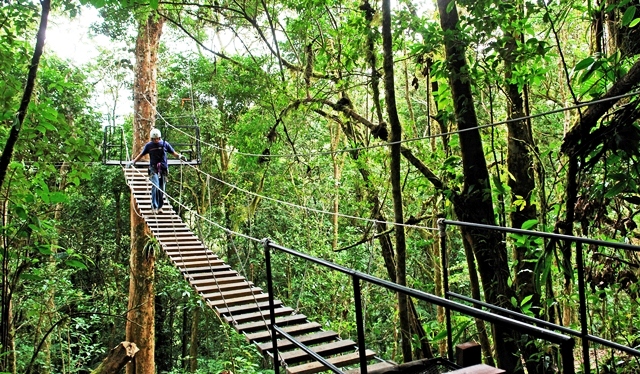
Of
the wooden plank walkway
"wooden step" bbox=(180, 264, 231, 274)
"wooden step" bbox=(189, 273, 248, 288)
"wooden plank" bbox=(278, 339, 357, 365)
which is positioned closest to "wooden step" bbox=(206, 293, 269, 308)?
the wooden plank walkway

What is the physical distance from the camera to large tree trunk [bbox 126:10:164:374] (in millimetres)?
5574

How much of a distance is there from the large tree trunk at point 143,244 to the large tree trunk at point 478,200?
408 cm

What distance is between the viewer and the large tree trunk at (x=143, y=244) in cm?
557

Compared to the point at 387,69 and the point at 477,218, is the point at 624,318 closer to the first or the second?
the point at 477,218

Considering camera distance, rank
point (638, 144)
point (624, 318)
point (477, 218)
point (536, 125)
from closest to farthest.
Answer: point (638, 144) < point (624, 318) < point (477, 218) < point (536, 125)

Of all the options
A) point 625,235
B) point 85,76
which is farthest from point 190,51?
point 625,235

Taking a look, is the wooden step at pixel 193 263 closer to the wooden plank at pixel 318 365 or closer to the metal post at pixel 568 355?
the wooden plank at pixel 318 365

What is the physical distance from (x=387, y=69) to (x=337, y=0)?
1.64m

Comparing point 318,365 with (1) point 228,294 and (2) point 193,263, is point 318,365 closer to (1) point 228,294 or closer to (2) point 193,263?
(1) point 228,294

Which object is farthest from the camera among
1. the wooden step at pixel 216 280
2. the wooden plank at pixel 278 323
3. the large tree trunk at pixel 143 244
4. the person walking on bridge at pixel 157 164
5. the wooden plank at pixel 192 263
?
the large tree trunk at pixel 143 244

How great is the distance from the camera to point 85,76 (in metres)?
8.16

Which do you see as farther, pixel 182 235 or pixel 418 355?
pixel 182 235

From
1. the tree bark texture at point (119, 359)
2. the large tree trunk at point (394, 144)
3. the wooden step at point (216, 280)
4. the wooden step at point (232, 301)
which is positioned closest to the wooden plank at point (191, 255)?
the wooden step at point (216, 280)

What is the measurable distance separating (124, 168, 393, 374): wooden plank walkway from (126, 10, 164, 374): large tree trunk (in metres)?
0.78
